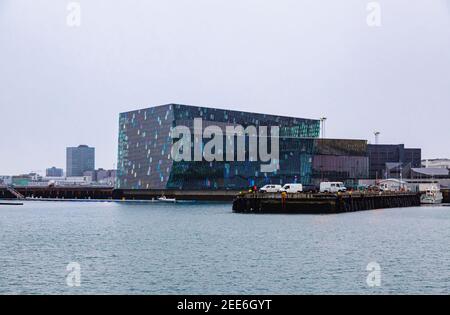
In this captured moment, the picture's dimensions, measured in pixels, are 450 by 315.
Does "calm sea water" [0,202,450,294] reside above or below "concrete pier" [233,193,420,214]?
below

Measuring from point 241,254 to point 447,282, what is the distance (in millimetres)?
21226

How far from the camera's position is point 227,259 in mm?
58344

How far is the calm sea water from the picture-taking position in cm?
4503

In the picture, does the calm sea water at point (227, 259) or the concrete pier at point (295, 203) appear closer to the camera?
the calm sea water at point (227, 259)

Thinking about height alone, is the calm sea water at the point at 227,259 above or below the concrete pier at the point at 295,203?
below

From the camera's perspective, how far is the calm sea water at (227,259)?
45.0 meters

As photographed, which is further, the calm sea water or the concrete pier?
the concrete pier

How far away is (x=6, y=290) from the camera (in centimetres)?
4319

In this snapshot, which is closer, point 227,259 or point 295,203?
point 227,259

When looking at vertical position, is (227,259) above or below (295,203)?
below

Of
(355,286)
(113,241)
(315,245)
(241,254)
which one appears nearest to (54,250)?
(113,241)
